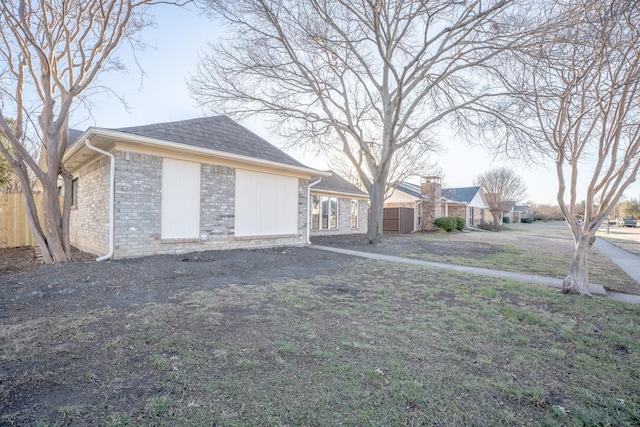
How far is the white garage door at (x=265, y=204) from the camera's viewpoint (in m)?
10.1

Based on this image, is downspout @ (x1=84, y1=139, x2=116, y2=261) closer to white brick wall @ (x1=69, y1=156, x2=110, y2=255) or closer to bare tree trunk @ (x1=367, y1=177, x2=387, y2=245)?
white brick wall @ (x1=69, y1=156, x2=110, y2=255)

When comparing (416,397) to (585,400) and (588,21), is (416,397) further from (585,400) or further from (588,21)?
(588,21)

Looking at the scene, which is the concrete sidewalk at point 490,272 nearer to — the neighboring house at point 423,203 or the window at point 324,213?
the window at point 324,213

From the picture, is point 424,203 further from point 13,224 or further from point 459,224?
point 13,224

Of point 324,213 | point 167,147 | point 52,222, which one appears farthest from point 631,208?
point 52,222

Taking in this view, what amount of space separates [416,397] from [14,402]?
9.86ft

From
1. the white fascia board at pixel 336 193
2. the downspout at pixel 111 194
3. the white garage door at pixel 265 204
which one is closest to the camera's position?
the downspout at pixel 111 194

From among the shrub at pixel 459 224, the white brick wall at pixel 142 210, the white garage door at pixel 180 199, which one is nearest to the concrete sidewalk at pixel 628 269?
the white brick wall at pixel 142 210

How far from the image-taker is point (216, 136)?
396 inches

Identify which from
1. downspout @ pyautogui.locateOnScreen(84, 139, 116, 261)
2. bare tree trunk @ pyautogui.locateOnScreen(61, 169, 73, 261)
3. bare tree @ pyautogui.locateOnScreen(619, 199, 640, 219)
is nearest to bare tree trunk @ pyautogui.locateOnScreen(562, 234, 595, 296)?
downspout @ pyautogui.locateOnScreen(84, 139, 116, 261)

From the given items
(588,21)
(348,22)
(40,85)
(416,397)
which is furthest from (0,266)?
(588,21)

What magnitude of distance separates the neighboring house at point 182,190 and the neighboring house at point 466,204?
22057mm

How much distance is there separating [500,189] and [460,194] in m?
3.95

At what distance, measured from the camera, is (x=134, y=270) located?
6328 mm
